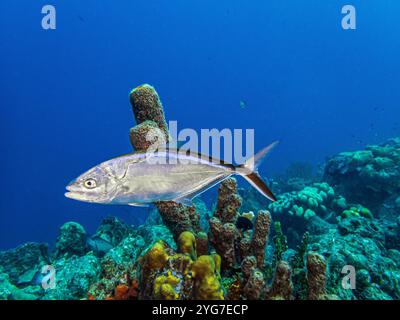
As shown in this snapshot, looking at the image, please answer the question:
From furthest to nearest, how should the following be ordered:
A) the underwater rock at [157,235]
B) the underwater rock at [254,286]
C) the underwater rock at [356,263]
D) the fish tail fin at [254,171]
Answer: the underwater rock at [157,235]
the underwater rock at [356,263]
the underwater rock at [254,286]
the fish tail fin at [254,171]

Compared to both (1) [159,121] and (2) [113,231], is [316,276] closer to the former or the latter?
(1) [159,121]

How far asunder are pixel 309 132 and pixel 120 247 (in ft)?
435

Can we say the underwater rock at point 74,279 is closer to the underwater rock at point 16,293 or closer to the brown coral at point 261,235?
the underwater rock at point 16,293

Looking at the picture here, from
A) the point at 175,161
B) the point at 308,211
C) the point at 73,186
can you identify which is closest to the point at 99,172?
the point at 73,186

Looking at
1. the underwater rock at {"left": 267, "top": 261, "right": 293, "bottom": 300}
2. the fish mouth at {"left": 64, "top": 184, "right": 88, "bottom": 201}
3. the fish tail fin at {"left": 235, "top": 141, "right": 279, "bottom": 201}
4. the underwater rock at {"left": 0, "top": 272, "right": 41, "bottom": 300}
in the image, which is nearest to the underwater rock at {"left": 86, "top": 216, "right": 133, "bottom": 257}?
the underwater rock at {"left": 0, "top": 272, "right": 41, "bottom": 300}

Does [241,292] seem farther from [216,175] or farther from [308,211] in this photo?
[308,211]

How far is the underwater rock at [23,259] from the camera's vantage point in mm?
8234

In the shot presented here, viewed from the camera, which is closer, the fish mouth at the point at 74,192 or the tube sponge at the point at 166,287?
the fish mouth at the point at 74,192

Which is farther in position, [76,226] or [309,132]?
[309,132]

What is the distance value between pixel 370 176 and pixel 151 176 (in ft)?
32.9

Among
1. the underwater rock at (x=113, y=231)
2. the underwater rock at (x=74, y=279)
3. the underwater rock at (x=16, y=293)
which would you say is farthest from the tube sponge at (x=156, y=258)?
the underwater rock at (x=113, y=231)

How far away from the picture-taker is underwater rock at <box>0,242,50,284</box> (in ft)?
27.0

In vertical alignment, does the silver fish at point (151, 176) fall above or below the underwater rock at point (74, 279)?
above
